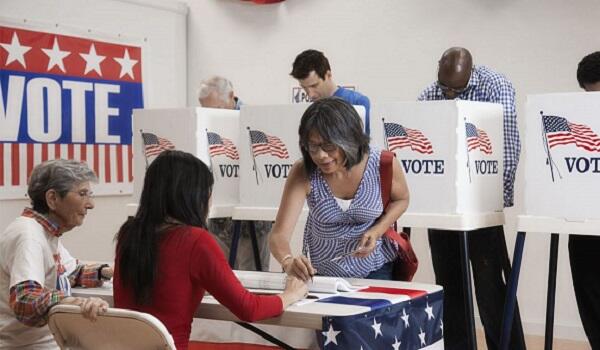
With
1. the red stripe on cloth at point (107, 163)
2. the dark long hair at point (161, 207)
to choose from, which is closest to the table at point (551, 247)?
the dark long hair at point (161, 207)

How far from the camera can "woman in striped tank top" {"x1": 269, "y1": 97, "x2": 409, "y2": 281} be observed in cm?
283

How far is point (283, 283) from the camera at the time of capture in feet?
9.16

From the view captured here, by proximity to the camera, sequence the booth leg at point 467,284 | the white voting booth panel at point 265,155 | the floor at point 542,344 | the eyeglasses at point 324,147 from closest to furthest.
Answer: the eyeglasses at point 324,147 → the booth leg at point 467,284 → the white voting booth panel at point 265,155 → the floor at point 542,344

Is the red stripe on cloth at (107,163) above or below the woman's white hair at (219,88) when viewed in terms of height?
below

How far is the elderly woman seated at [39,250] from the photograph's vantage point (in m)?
2.56

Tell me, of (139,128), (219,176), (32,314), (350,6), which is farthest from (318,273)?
(350,6)

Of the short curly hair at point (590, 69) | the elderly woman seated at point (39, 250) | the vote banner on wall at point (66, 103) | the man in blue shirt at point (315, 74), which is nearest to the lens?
the elderly woman seated at point (39, 250)

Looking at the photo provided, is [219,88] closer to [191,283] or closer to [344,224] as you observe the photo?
[344,224]

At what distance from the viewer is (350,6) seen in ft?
21.2

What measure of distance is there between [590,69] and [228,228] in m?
2.15

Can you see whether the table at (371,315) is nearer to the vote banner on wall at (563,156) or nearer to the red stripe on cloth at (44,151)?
the vote banner on wall at (563,156)

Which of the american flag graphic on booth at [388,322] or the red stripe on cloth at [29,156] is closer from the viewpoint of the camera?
the american flag graphic on booth at [388,322]

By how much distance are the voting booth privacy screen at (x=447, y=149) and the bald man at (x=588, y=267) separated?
43cm

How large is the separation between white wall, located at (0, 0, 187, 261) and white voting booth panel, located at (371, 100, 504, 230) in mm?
2877
